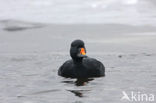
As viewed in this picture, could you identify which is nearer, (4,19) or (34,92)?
(34,92)

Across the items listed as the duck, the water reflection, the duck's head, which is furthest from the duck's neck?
the water reflection

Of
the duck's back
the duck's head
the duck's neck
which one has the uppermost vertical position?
the duck's head

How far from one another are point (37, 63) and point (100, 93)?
4575mm

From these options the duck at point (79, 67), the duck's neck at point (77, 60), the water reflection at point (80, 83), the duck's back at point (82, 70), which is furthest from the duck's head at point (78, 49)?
the water reflection at point (80, 83)

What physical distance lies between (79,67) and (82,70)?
13cm

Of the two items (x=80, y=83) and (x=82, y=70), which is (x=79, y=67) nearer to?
(x=82, y=70)

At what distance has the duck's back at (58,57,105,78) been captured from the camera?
11.4 m

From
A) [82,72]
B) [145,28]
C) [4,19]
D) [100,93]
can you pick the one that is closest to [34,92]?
[100,93]

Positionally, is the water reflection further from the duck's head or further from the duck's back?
the duck's head

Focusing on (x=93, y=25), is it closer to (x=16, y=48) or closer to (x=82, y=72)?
(x=16, y=48)

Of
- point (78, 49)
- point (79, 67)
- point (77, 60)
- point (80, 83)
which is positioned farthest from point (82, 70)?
point (80, 83)

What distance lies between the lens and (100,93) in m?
9.04

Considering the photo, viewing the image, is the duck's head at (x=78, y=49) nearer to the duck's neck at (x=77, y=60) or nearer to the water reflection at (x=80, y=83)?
the duck's neck at (x=77, y=60)

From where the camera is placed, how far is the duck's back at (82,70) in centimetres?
1138
